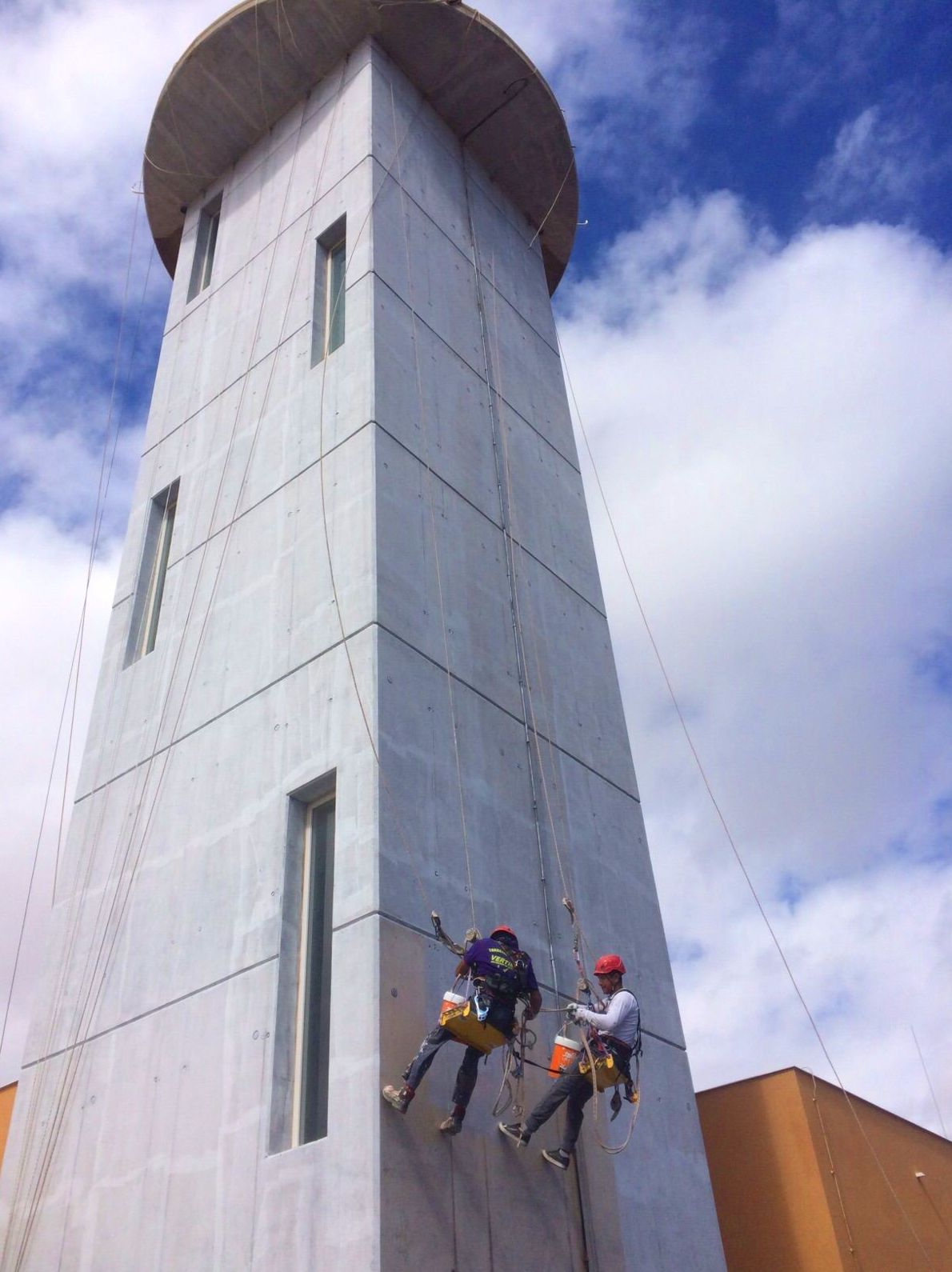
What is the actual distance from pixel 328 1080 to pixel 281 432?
700 cm

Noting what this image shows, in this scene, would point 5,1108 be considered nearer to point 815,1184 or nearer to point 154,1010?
point 154,1010

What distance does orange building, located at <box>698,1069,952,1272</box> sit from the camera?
10422mm

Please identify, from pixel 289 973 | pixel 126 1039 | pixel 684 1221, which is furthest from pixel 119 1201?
pixel 684 1221

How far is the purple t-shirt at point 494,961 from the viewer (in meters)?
7.61

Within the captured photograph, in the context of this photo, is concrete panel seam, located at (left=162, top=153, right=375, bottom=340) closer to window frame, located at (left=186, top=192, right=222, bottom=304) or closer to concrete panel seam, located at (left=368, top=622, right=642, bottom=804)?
window frame, located at (left=186, top=192, right=222, bottom=304)

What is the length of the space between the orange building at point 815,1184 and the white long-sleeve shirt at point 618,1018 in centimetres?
373

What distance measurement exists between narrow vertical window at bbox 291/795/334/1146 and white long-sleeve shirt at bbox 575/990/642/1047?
1.81 metres

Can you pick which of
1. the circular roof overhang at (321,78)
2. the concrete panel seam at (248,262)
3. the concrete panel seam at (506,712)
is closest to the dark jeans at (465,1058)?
the concrete panel seam at (506,712)

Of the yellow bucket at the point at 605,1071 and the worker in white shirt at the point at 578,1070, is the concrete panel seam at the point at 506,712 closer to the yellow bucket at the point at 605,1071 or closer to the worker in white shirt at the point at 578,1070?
the worker in white shirt at the point at 578,1070

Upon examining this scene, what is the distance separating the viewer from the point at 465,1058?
788 cm

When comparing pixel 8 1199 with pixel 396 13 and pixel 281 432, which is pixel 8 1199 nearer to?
pixel 281 432

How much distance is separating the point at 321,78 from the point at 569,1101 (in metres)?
14.1

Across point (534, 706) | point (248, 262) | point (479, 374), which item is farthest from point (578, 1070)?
point (248, 262)

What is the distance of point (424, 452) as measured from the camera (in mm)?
11867
